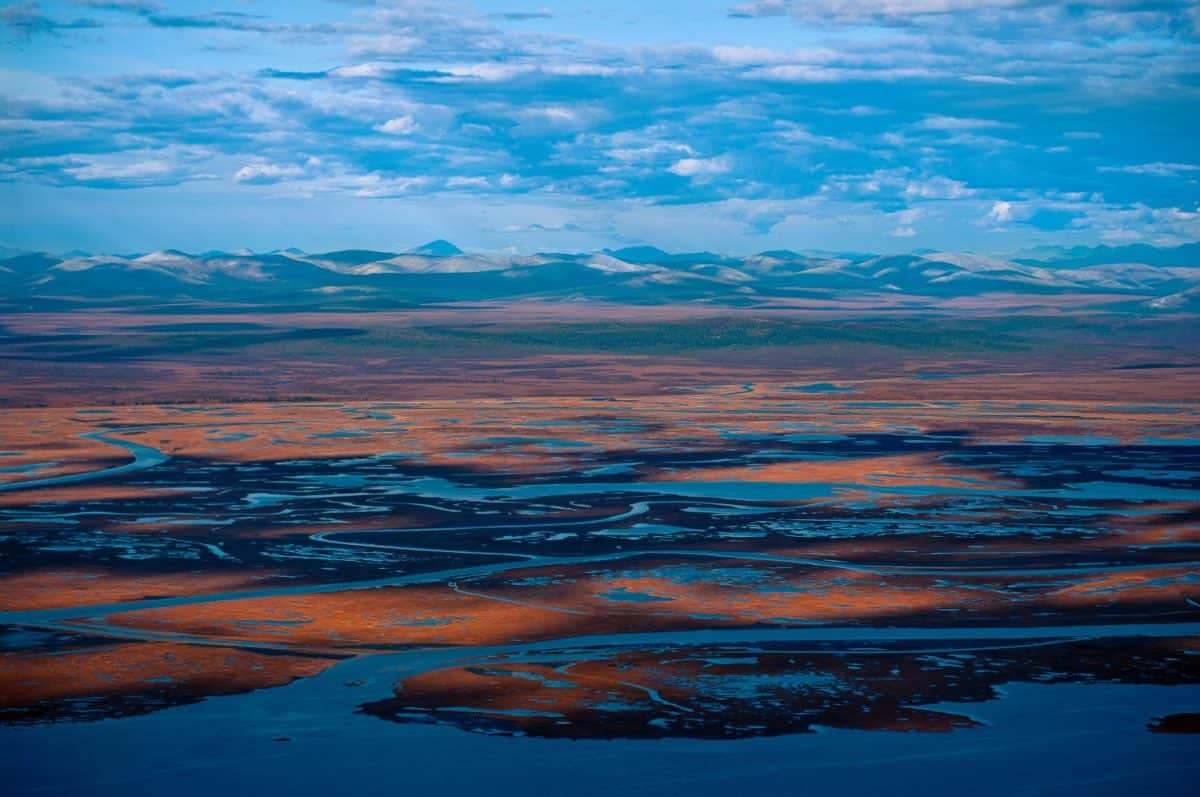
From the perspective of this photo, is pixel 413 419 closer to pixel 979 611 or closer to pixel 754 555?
pixel 754 555

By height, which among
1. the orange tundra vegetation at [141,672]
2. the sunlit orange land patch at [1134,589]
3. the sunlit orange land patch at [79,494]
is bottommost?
the orange tundra vegetation at [141,672]

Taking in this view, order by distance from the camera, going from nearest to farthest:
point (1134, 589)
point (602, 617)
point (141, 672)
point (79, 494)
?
1. point (141, 672)
2. point (602, 617)
3. point (1134, 589)
4. point (79, 494)

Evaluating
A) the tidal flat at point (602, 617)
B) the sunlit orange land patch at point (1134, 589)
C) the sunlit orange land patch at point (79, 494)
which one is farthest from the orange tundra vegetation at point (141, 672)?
the sunlit orange land patch at point (79, 494)

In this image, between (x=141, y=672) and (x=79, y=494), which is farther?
(x=79, y=494)

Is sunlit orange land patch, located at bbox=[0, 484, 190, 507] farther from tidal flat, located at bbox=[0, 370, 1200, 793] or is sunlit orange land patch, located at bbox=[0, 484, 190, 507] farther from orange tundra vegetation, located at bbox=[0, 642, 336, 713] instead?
orange tundra vegetation, located at bbox=[0, 642, 336, 713]

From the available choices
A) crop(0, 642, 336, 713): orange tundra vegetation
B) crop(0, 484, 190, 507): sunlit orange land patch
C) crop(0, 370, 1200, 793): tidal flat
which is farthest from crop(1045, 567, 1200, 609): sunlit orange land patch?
crop(0, 484, 190, 507): sunlit orange land patch

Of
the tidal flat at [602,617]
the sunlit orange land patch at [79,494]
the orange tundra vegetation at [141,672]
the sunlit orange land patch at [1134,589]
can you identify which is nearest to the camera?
the tidal flat at [602,617]

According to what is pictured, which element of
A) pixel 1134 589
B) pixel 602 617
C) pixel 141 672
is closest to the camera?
pixel 141 672

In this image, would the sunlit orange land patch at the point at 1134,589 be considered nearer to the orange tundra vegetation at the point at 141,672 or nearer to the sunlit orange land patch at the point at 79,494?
the orange tundra vegetation at the point at 141,672

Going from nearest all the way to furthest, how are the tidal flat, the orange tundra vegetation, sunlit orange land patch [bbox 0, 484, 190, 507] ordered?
the tidal flat, the orange tundra vegetation, sunlit orange land patch [bbox 0, 484, 190, 507]

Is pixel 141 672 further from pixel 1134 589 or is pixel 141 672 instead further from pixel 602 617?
pixel 1134 589

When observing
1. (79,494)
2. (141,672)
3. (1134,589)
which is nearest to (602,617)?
(141,672)
